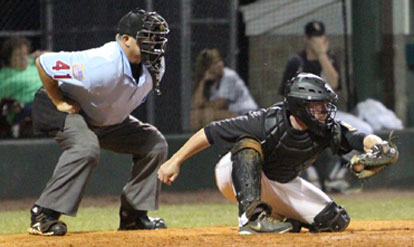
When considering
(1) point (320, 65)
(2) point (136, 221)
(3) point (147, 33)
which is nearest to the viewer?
(3) point (147, 33)

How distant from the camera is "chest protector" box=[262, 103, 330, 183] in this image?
20.6 feet

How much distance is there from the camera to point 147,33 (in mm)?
6703

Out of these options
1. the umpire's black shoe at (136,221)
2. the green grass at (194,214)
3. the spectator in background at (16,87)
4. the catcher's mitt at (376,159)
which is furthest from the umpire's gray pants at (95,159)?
the spectator in background at (16,87)

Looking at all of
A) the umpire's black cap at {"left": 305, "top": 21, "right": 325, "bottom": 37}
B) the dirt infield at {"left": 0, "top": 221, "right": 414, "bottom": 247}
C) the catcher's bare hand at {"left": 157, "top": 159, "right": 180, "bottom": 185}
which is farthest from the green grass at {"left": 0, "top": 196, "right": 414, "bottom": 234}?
the umpire's black cap at {"left": 305, "top": 21, "right": 325, "bottom": 37}

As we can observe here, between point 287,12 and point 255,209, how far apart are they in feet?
19.7

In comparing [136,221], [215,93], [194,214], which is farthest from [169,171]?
[215,93]

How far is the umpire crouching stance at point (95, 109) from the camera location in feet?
21.4

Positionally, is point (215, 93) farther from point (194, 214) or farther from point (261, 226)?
point (261, 226)

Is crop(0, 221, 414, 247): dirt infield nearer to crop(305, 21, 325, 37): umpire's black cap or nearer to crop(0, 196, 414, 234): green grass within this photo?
crop(0, 196, 414, 234): green grass

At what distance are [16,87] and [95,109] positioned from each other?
412 cm

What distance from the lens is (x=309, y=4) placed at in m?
11.7

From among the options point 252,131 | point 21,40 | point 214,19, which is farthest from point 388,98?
point 252,131

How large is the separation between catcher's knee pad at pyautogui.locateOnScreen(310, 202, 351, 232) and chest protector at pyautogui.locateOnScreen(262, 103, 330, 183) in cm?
35

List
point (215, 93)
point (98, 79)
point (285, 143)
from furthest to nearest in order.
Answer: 1. point (215, 93)
2. point (98, 79)
3. point (285, 143)
